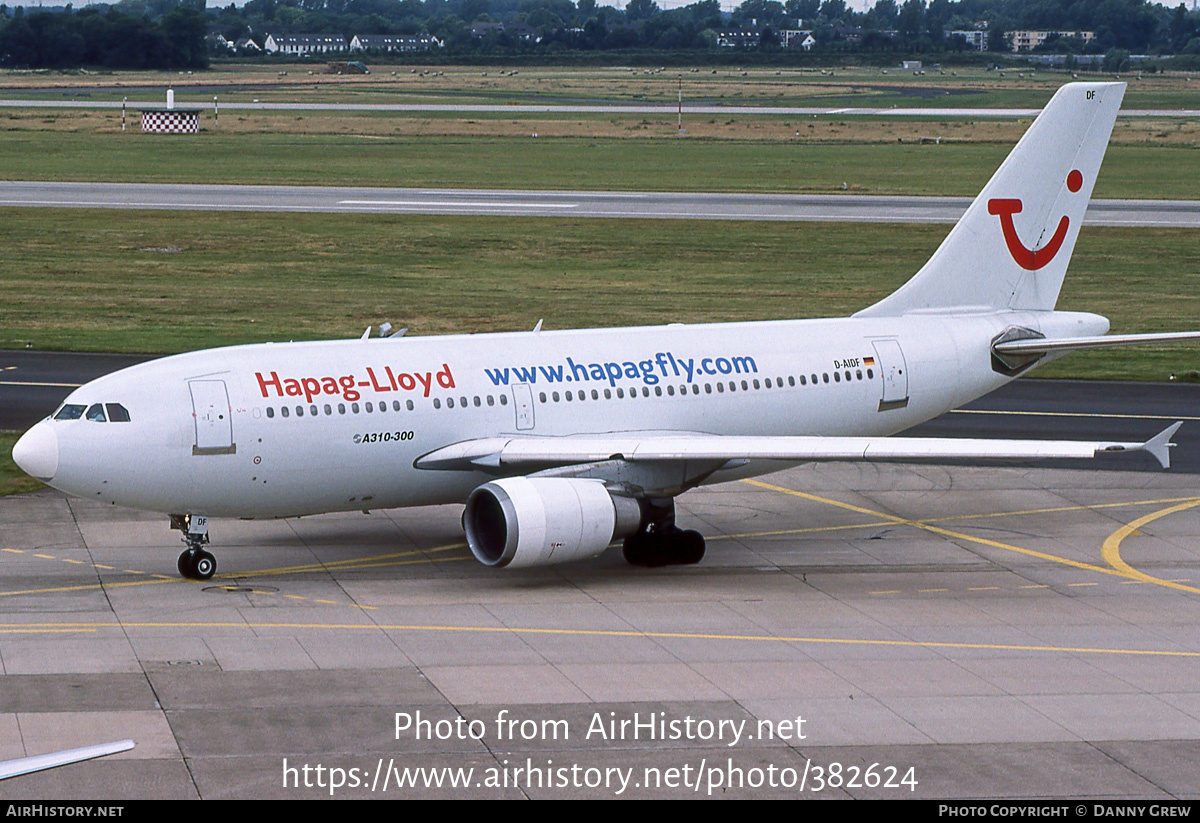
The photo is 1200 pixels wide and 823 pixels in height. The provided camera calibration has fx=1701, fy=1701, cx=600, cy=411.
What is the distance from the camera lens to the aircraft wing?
103ft

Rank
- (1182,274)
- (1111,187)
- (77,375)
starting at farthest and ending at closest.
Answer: (1111,187), (1182,274), (77,375)

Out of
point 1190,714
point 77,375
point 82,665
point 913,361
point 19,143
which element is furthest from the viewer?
point 19,143

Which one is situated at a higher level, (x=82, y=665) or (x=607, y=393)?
(x=607, y=393)

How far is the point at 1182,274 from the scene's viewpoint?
76.9 m

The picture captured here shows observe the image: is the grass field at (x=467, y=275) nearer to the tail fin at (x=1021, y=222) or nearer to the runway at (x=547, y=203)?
the runway at (x=547, y=203)

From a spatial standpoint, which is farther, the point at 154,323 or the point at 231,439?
the point at 154,323

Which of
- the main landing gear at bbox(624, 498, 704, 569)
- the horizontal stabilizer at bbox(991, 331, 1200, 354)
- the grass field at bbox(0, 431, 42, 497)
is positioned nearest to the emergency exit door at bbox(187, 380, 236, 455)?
the main landing gear at bbox(624, 498, 704, 569)

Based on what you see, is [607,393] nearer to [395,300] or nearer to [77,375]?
[77,375]

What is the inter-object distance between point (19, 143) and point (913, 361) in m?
108

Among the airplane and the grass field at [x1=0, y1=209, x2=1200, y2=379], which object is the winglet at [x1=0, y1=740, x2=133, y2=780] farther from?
the grass field at [x1=0, y1=209, x2=1200, y2=379]

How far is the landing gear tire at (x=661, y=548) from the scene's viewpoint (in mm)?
33906

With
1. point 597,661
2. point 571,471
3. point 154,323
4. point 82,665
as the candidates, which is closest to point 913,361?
point 571,471

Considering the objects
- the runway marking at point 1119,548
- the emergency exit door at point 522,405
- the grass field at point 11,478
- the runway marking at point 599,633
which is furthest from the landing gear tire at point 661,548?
the grass field at point 11,478

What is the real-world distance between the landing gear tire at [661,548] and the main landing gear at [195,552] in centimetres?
818
